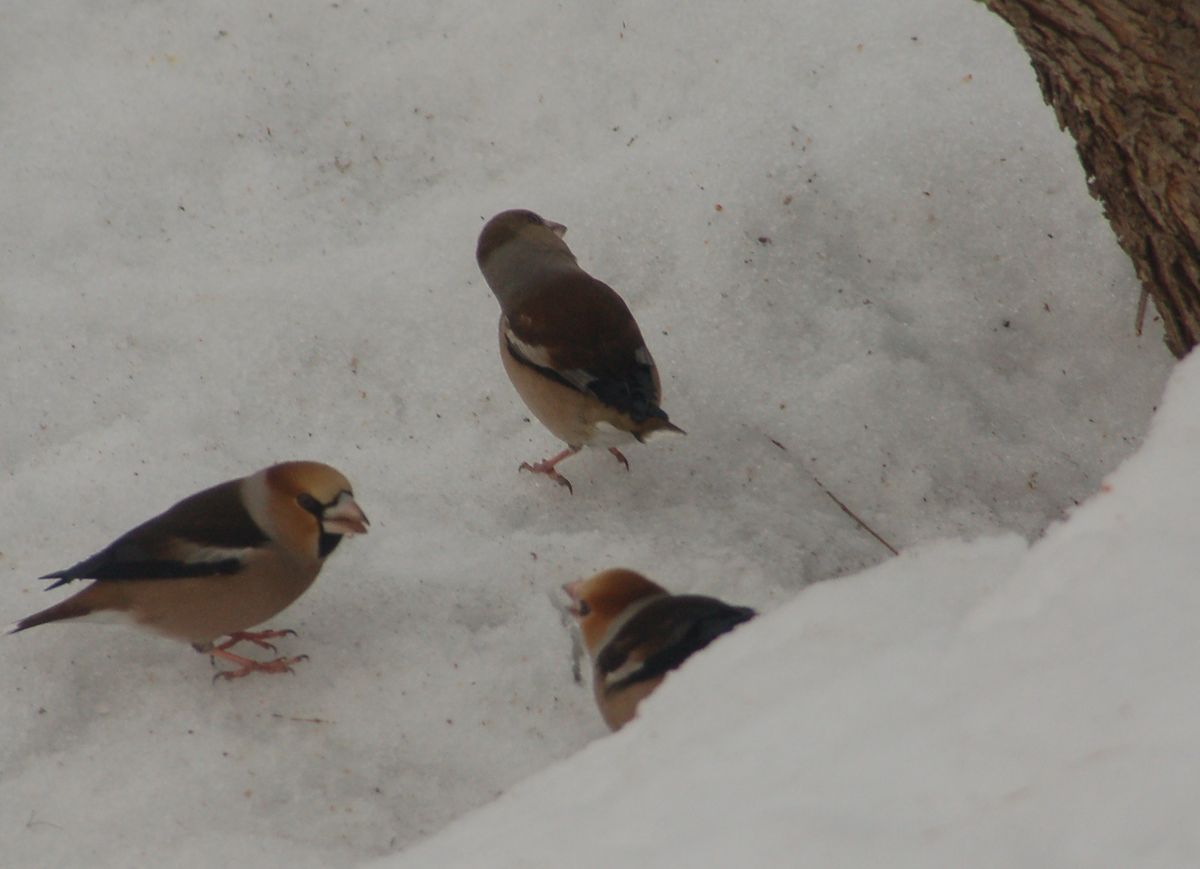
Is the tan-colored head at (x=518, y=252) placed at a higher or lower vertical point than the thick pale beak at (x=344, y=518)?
higher

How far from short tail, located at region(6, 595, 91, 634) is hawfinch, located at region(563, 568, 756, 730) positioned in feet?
4.74

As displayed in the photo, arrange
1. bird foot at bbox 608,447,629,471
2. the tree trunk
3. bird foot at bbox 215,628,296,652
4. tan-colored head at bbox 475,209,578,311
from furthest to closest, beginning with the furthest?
1. bird foot at bbox 608,447,629,471
2. tan-colored head at bbox 475,209,578,311
3. bird foot at bbox 215,628,296,652
4. the tree trunk

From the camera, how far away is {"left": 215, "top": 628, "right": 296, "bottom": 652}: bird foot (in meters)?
4.39

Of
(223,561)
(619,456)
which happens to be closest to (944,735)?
(223,561)

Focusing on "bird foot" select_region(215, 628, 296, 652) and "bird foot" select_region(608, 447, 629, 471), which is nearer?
"bird foot" select_region(215, 628, 296, 652)

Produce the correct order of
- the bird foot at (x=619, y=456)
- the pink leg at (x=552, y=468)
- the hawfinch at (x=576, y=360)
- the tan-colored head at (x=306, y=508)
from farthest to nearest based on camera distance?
1. the bird foot at (x=619, y=456)
2. the pink leg at (x=552, y=468)
3. the hawfinch at (x=576, y=360)
4. the tan-colored head at (x=306, y=508)

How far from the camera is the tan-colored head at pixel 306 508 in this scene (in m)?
4.19

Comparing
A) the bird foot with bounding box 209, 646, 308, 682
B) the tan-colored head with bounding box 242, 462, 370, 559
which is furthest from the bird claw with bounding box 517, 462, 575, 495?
the bird foot with bounding box 209, 646, 308, 682

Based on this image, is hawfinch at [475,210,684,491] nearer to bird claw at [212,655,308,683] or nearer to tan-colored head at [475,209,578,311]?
tan-colored head at [475,209,578,311]

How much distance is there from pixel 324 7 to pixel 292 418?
2295 millimetres

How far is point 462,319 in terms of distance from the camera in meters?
5.40

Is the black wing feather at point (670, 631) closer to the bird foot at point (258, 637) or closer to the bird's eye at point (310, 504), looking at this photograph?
the bird's eye at point (310, 504)

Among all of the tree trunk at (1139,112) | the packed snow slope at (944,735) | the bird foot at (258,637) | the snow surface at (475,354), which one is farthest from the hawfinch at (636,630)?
the tree trunk at (1139,112)

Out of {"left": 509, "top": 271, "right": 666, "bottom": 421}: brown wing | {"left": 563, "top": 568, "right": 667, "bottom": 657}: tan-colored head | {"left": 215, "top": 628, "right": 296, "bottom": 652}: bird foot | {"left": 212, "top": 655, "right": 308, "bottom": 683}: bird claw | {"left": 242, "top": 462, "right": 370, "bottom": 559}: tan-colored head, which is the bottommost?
{"left": 215, "top": 628, "right": 296, "bottom": 652}: bird foot
